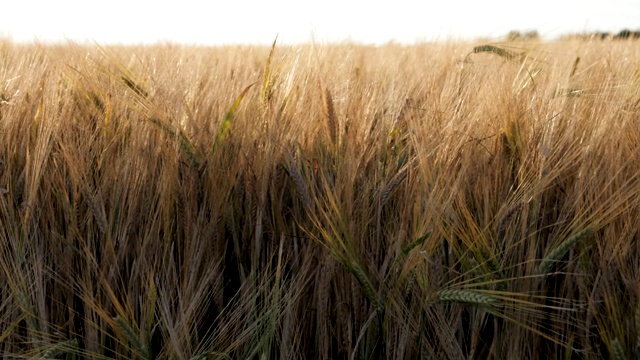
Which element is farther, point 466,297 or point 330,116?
point 330,116

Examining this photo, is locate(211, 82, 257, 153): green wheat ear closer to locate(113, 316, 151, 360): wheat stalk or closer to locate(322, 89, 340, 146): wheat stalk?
locate(322, 89, 340, 146): wheat stalk

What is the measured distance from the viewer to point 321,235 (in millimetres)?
1397

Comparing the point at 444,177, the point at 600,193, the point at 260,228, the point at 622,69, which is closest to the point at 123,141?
the point at 260,228

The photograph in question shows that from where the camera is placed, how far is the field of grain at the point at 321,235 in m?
1.30

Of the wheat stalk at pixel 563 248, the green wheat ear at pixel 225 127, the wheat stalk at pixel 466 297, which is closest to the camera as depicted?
the wheat stalk at pixel 466 297

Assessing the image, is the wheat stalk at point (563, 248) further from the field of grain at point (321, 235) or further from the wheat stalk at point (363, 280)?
the wheat stalk at point (363, 280)

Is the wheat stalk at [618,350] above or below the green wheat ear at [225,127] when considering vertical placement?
below

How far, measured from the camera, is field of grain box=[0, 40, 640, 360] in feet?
4.28

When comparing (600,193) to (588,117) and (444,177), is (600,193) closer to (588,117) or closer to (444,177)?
(444,177)

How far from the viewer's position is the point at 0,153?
1635 millimetres

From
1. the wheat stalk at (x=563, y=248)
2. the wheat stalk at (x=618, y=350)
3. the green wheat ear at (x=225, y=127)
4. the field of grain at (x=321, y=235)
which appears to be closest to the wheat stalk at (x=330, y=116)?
the field of grain at (x=321, y=235)

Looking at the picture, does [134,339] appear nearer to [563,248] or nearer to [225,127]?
[225,127]

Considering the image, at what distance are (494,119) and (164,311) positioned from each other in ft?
2.57

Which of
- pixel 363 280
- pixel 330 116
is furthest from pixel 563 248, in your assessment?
pixel 330 116
